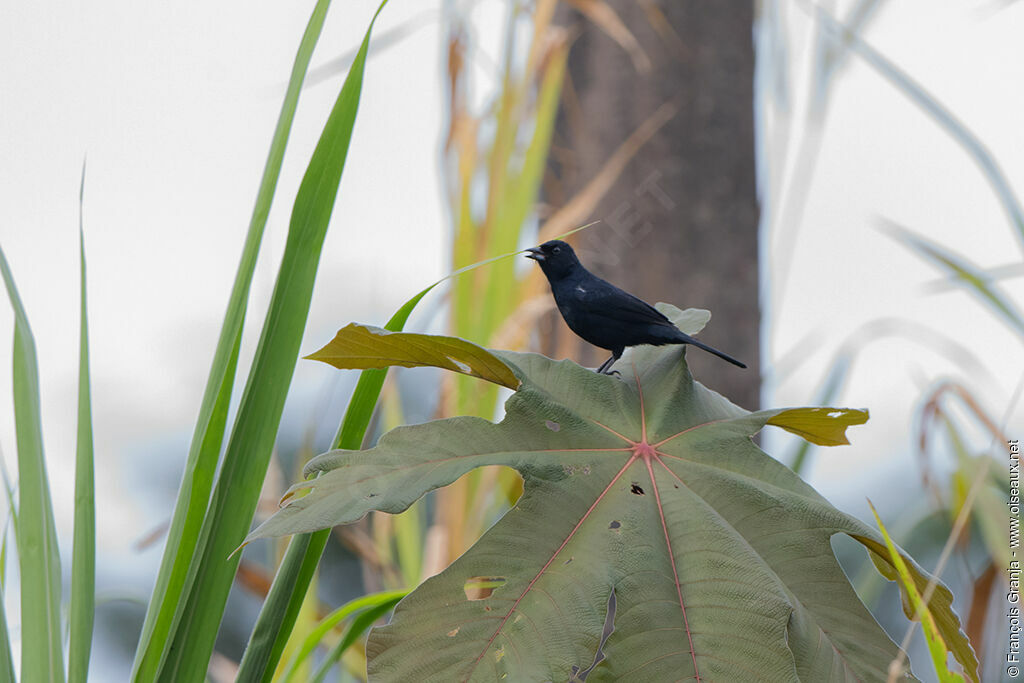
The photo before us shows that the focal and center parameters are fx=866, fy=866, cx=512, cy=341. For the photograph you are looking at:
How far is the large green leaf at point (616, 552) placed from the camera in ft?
1.35

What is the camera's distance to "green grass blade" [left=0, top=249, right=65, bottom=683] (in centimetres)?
52

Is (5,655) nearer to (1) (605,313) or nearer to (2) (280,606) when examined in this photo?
(2) (280,606)

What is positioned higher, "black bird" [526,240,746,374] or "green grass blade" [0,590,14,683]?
"black bird" [526,240,746,374]

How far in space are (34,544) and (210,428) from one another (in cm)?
13

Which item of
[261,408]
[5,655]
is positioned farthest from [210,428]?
[5,655]

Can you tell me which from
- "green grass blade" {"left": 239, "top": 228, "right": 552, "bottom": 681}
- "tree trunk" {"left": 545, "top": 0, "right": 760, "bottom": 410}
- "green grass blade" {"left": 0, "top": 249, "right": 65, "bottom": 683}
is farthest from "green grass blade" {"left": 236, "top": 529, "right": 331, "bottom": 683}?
"tree trunk" {"left": 545, "top": 0, "right": 760, "bottom": 410}

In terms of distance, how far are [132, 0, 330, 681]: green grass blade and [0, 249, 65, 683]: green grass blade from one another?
6 centimetres

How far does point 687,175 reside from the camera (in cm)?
125

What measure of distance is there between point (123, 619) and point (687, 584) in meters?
2.63

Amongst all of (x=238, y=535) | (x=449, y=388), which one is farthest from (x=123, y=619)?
(x=238, y=535)

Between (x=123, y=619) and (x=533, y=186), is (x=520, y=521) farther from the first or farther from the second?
(x=123, y=619)

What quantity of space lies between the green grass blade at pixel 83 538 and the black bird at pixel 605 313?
0.99 ft

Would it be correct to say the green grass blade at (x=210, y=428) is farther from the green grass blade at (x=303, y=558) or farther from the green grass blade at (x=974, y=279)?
the green grass blade at (x=974, y=279)

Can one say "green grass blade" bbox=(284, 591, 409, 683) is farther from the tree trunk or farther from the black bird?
the tree trunk
